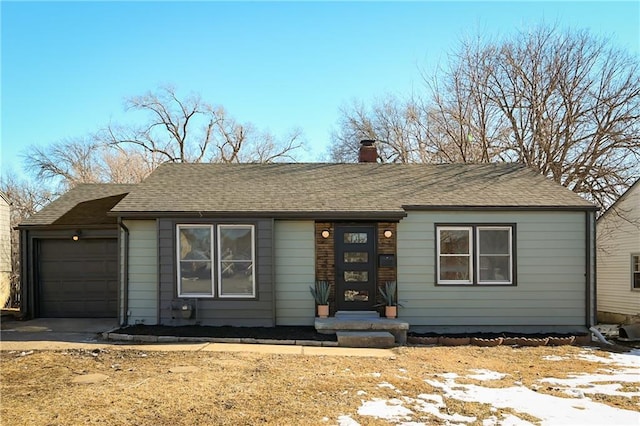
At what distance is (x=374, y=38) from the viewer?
13.9 m

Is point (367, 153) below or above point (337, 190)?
above

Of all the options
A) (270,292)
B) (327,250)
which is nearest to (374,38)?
(327,250)

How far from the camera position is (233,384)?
602cm

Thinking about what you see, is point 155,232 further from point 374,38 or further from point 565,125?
point 565,125

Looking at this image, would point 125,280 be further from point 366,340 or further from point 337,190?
point 366,340

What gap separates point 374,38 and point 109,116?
21.6m

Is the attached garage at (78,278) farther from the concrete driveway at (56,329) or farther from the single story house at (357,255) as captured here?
the single story house at (357,255)

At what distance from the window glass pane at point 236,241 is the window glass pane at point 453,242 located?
4.06 m

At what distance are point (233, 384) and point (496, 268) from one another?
6.69 metres

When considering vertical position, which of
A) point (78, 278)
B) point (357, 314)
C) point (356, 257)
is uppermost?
point (356, 257)

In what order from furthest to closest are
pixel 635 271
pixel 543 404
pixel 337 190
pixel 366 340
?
pixel 635 271 < pixel 337 190 < pixel 366 340 < pixel 543 404

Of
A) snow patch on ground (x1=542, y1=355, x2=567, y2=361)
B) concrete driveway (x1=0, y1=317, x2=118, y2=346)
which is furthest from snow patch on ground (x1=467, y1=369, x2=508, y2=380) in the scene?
concrete driveway (x1=0, y1=317, x2=118, y2=346)

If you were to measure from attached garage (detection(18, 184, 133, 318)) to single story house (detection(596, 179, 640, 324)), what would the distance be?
15.7 meters

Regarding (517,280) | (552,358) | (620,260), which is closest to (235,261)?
(517,280)
